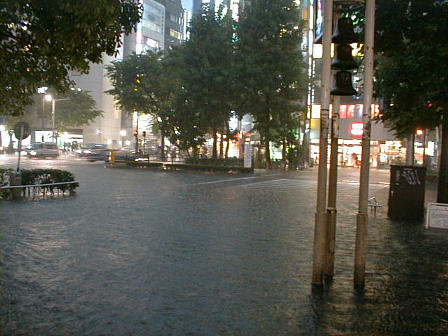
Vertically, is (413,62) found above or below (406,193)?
above

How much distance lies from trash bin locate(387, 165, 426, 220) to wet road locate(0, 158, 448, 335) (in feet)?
3.46

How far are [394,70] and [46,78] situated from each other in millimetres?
7813

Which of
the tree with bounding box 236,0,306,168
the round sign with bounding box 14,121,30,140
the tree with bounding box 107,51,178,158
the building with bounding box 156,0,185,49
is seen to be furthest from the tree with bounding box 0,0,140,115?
the building with bounding box 156,0,185,49

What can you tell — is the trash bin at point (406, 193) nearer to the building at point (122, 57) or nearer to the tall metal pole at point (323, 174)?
the tall metal pole at point (323, 174)

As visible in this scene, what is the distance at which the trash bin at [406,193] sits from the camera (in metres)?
14.0

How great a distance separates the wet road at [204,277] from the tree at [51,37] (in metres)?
2.84

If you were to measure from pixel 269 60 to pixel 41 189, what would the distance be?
2397 cm

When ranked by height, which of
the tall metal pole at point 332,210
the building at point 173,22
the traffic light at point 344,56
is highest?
the building at point 173,22

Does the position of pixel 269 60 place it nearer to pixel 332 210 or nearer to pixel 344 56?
pixel 344 56

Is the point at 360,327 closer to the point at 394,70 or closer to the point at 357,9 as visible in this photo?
the point at 394,70

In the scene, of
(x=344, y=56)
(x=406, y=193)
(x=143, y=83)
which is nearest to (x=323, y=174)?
(x=344, y=56)

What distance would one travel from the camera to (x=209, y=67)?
127 feet

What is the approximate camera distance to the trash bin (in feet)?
45.8

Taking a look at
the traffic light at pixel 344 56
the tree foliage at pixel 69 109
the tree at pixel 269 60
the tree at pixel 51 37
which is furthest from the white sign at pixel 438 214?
the tree foliage at pixel 69 109
